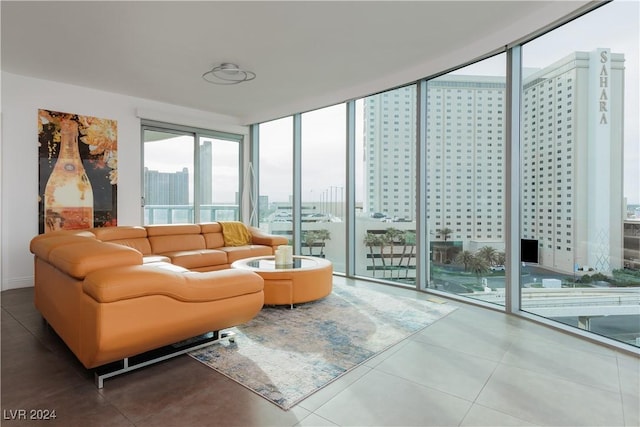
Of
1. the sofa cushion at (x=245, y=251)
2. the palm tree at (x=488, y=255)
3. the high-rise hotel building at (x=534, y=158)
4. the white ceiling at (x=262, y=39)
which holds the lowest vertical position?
the sofa cushion at (x=245, y=251)

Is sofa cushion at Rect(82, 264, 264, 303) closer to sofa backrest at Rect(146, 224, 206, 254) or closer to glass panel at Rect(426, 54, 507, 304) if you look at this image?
glass panel at Rect(426, 54, 507, 304)

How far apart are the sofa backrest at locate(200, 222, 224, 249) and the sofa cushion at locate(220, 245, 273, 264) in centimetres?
31

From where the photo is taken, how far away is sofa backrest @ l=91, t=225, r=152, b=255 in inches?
184

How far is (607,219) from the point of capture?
9.91ft

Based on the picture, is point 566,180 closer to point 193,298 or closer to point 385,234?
point 385,234

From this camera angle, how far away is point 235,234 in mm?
6070

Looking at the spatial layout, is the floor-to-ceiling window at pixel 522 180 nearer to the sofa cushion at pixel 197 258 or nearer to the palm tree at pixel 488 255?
the palm tree at pixel 488 255

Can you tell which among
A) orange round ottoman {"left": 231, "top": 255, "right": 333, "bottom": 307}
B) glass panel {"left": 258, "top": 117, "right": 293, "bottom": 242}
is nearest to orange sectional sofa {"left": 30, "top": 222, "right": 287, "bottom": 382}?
orange round ottoman {"left": 231, "top": 255, "right": 333, "bottom": 307}

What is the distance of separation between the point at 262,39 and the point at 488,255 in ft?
11.1

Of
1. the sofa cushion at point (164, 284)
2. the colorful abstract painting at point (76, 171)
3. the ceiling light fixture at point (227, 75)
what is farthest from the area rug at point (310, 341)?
the colorful abstract painting at point (76, 171)

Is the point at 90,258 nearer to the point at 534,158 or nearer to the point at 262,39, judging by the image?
the point at 262,39

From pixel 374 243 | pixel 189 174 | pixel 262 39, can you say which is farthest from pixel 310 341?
pixel 189 174

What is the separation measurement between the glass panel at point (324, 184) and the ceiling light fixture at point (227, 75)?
5.26 feet

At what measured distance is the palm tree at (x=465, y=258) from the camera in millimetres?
4270
